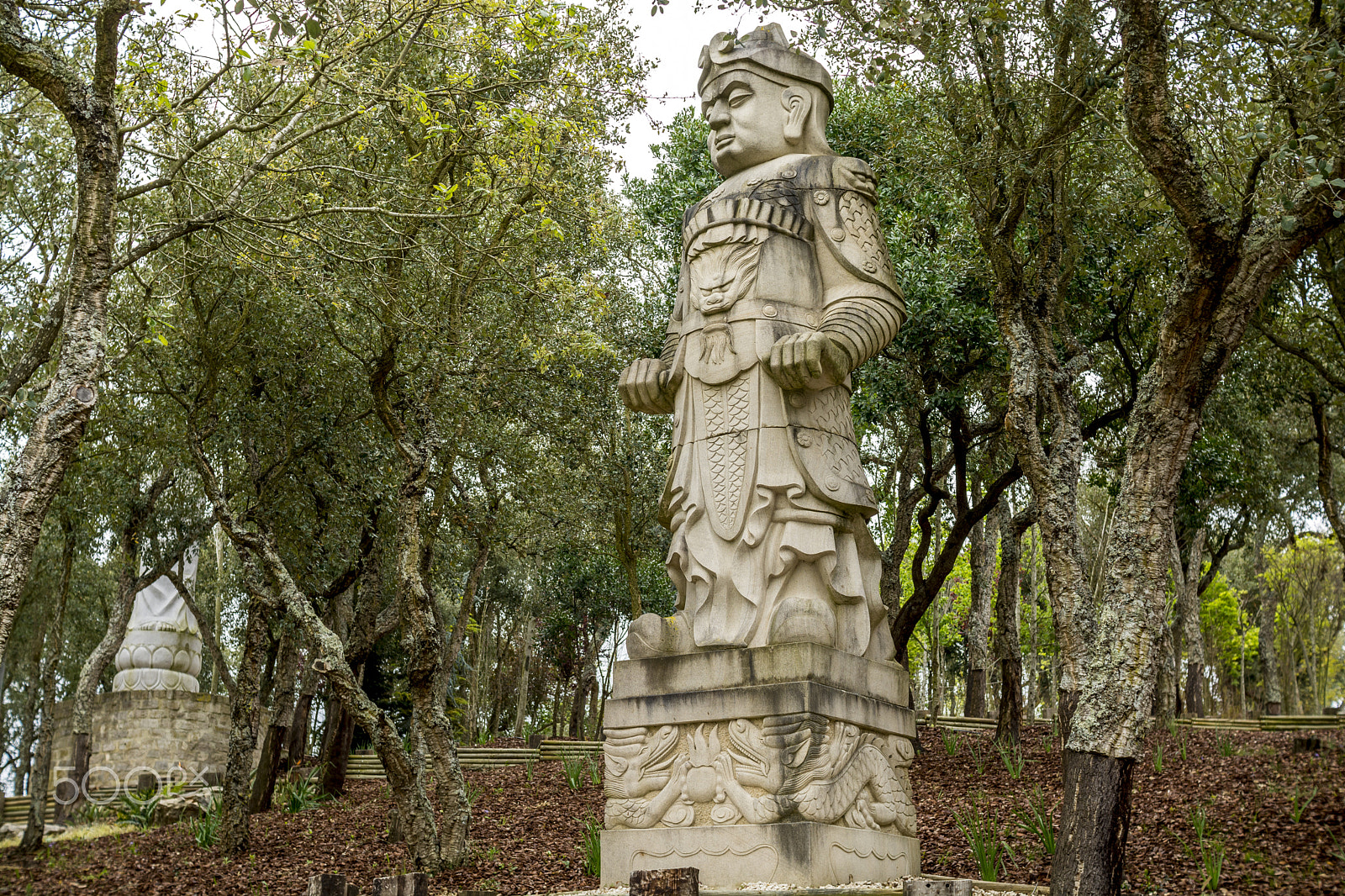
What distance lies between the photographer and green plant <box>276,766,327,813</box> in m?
15.7

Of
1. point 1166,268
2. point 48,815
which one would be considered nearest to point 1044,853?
point 1166,268

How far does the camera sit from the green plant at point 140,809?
17.2 m

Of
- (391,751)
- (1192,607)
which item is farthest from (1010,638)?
(391,751)

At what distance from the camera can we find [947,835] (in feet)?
33.4

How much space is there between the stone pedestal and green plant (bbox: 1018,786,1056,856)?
5.48 feet

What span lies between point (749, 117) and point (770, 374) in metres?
2.00

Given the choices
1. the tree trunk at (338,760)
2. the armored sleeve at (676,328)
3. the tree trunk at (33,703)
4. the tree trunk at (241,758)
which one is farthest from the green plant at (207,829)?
the tree trunk at (33,703)

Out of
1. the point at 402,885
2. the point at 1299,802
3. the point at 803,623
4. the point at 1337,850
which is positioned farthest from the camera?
the point at 1299,802

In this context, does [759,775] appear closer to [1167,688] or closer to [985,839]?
[985,839]

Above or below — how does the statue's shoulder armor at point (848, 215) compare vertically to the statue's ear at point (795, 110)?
below

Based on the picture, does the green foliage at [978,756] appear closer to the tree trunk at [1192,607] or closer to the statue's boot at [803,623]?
the statue's boot at [803,623]

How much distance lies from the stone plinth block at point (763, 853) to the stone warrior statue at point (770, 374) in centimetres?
106

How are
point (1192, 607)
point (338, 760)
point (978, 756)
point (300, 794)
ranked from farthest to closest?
1. point (1192, 607)
2. point (338, 760)
3. point (300, 794)
4. point (978, 756)

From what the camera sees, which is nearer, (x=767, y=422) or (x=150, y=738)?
(x=767, y=422)
